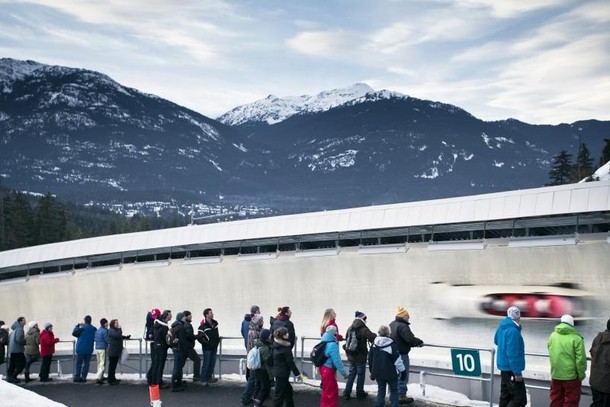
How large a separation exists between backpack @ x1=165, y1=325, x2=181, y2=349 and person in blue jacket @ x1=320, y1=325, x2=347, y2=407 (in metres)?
3.99

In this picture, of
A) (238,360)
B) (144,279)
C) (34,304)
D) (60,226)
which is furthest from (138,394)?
(60,226)

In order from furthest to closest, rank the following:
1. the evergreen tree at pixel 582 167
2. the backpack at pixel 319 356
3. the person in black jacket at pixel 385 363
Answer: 1. the evergreen tree at pixel 582 167
2. the backpack at pixel 319 356
3. the person in black jacket at pixel 385 363

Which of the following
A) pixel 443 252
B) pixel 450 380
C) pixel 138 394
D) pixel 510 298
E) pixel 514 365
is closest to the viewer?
pixel 514 365

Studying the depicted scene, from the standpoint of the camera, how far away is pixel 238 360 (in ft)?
53.1

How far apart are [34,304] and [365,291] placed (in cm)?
1685

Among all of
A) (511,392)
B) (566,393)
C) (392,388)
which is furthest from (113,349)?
(566,393)

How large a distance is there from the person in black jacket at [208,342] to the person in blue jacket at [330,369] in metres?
3.76

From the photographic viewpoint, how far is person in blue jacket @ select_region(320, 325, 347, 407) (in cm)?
1097

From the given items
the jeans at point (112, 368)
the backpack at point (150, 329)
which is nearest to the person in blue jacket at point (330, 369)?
Result: the backpack at point (150, 329)

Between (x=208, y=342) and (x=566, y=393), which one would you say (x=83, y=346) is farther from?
(x=566, y=393)

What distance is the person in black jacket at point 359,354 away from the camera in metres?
12.1

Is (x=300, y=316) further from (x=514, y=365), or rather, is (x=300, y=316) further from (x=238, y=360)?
(x=514, y=365)

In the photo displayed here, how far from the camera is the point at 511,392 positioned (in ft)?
33.6

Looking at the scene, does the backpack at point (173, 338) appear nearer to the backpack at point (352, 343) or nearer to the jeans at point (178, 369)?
the jeans at point (178, 369)
